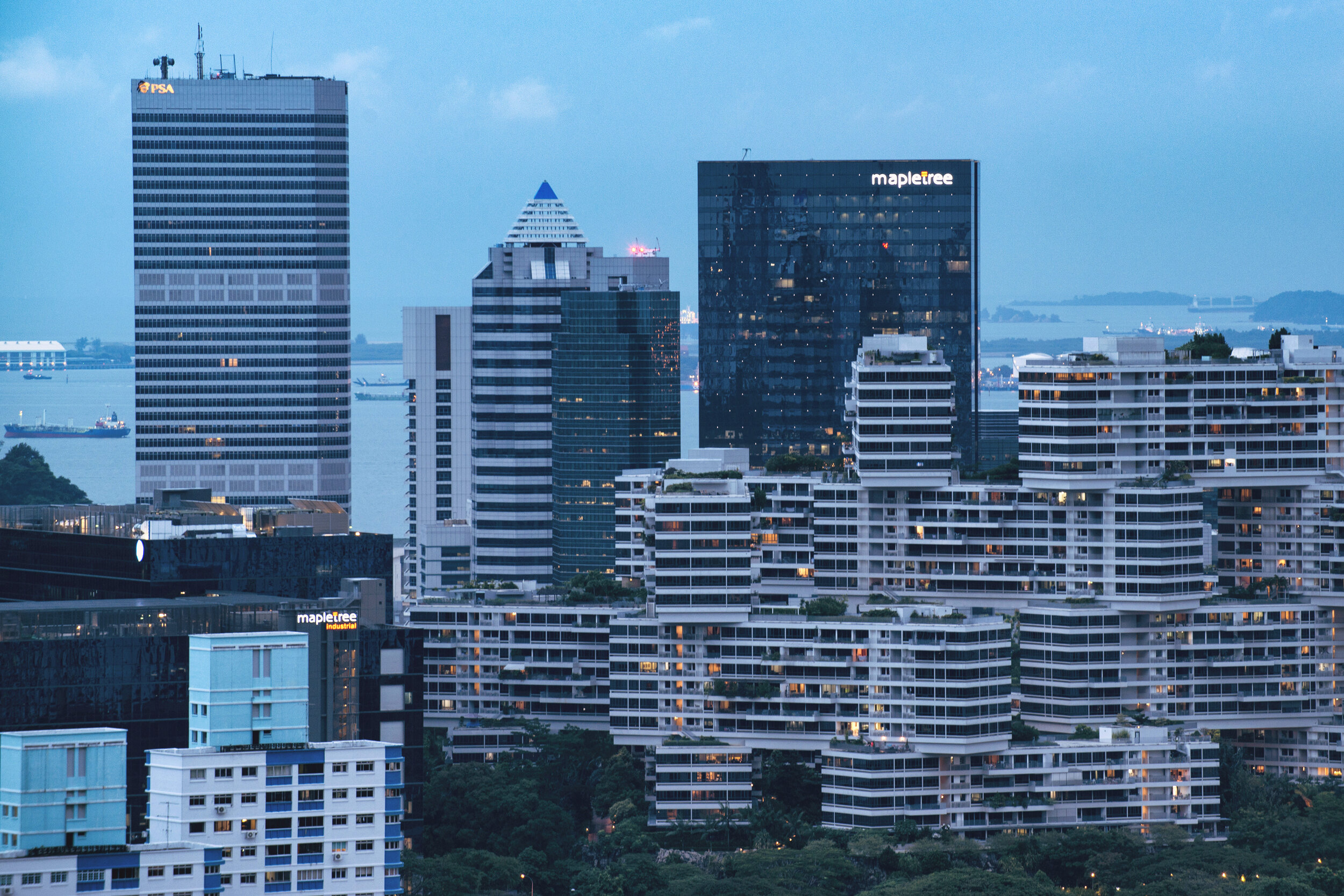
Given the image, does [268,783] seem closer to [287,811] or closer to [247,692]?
[287,811]

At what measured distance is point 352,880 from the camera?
178 meters

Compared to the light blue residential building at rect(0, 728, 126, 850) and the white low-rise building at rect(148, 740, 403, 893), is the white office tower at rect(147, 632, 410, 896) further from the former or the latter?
the light blue residential building at rect(0, 728, 126, 850)

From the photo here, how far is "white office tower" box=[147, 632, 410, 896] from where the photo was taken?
174 meters

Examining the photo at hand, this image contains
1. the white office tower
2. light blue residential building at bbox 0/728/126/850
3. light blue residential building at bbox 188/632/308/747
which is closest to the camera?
light blue residential building at bbox 0/728/126/850

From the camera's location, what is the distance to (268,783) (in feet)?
573

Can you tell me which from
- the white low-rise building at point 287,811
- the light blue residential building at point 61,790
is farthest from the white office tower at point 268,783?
the light blue residential building at point 61,790

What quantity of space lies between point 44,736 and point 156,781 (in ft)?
50.9

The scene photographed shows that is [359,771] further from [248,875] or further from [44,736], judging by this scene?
[44,736]

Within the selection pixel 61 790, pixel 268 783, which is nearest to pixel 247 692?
pixel 268 783

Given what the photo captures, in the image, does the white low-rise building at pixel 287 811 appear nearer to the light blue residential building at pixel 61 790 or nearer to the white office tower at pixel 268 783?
the white office tower at pixel 268 783

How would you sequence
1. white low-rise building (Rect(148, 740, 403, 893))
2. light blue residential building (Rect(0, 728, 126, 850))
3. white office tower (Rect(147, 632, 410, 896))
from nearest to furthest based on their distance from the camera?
1. light blue residential building (Rect(0, 728, 126, 850))
2. white low-rise building (Rect(148, 740, 403, 893))
3. white office tower (Rect(147, 632, 410, 896))

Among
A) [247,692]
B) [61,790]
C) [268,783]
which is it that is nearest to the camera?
[61,790]

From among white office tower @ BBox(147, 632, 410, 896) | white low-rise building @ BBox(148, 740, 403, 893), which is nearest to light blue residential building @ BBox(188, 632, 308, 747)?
white office tower @ BBox(147, 632, 410, 896)

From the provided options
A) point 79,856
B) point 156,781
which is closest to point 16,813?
point 79,856
